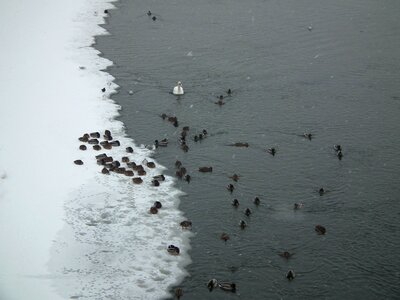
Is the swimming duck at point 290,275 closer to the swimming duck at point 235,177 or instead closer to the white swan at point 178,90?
the swimming duck at point 235,177

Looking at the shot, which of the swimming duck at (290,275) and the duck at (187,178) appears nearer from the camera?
the swimming duck at (290,275)

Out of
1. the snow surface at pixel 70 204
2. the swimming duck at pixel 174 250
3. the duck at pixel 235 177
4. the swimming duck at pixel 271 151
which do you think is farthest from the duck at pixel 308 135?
the swimming duck at pixel 174 250

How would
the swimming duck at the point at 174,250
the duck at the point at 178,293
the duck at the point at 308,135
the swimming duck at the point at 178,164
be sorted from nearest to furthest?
1. the duck at the point at 178,293
2. the swimming duck at the point at 174,250
3. the swimming duck at the point at 178,164
4. the duck at the point at 308,135

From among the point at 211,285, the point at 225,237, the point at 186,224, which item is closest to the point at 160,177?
the point at 186,224

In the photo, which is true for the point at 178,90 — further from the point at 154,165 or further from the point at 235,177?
the point at 235,177

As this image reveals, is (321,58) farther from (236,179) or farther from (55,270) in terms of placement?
(55,270)

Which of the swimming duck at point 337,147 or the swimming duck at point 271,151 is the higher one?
the swimming duck at point 337,147

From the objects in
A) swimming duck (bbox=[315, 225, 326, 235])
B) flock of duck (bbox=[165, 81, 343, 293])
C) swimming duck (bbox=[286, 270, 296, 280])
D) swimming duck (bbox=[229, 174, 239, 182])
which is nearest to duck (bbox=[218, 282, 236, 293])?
flock of duck (bbox=[165, 81, 343, 293])
